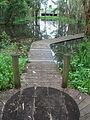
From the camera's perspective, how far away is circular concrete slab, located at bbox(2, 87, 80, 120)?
362 cm

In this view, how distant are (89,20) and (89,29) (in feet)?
1.76

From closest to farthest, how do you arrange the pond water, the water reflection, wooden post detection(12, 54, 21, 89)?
wooden post detection(12, 54, 21, 89), the water reflection, the pond water

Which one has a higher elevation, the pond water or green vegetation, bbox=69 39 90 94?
green vegetation, bbox=69 39 90 94

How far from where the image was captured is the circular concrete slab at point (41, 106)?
3621 mm

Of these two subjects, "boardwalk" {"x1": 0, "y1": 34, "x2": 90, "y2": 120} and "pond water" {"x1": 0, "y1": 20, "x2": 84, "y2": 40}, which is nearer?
"boardwalk" {"x1": 0, "y1": 34, "x2": 90, "y2": 120}

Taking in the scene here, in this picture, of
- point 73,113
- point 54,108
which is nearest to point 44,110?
point 54,108

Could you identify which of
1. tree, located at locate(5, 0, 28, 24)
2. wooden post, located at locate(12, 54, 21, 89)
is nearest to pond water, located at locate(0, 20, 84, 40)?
tree, located at locate(5, 0, 28, 24)

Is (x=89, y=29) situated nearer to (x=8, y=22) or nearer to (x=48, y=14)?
(x=8, y=22)

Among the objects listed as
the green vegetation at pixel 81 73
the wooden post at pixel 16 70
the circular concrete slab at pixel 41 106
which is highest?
the wooden post at pixel 16 70

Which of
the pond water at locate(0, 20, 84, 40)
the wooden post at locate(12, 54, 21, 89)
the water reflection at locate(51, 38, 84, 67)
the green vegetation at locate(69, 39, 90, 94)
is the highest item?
the wooden post at locate(12, 54, 21, 89)

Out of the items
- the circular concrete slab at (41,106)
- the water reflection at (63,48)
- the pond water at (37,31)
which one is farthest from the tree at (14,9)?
the circular concrete slab at (41,106)

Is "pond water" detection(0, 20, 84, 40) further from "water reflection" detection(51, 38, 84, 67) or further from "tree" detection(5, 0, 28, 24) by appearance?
"water reflection" detection(51, 38, 84, 67)

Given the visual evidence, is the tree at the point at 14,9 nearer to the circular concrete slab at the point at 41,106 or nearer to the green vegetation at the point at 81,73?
the green vegetation at the point at 81,73

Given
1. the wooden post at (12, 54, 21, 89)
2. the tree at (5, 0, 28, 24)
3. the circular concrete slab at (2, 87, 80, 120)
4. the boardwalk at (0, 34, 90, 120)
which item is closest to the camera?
the circular concrete slab at (2, 87, 80, 120)
